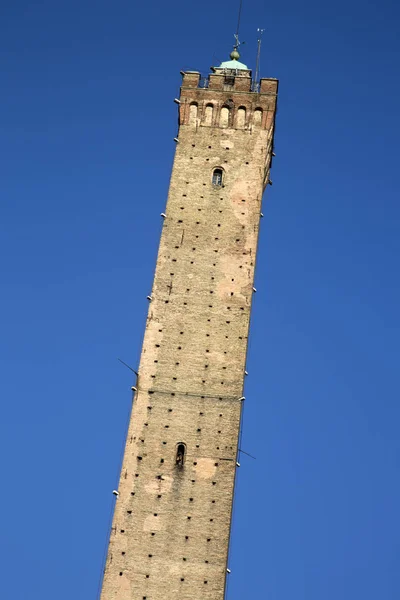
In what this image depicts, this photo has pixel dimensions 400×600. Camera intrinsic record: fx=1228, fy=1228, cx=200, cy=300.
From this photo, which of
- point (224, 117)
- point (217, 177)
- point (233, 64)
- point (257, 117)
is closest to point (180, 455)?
point (217, 177)

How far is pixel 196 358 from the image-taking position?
109ft

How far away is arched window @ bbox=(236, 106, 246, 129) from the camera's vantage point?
37.1 m

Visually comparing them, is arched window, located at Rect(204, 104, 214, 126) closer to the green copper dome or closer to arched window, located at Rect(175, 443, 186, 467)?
the green copper dome

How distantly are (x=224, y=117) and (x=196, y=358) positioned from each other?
821 centimetres

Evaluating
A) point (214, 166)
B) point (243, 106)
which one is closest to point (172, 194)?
point (214, 166)

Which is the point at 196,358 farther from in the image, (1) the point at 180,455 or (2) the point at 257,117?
(2) the point at 257,117

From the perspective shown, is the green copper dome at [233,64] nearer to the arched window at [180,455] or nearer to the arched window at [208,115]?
the arched window at [208,115]

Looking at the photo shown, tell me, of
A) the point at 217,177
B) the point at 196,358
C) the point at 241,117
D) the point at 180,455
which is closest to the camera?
the point at 180,455

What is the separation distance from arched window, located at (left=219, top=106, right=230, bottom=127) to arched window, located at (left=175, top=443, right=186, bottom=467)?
34.2 ft

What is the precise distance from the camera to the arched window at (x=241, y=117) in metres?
37.1

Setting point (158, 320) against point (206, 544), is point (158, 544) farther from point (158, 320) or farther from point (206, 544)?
point (158, 320)

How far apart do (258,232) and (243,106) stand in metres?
4.57

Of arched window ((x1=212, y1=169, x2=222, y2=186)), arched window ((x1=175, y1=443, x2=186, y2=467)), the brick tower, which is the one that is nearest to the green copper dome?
the brick tower

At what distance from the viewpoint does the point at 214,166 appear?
119 ft
